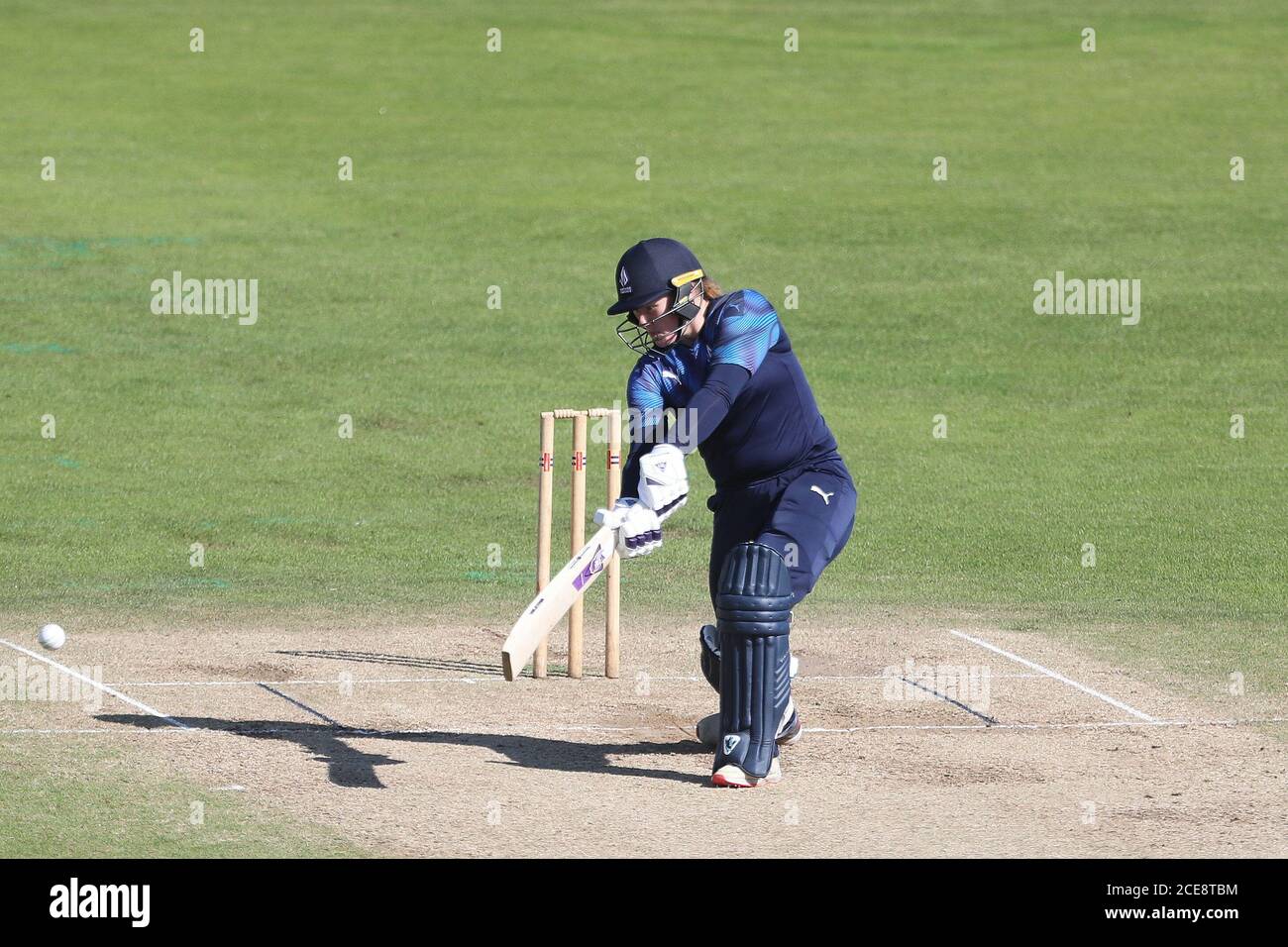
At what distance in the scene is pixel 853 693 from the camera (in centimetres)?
912

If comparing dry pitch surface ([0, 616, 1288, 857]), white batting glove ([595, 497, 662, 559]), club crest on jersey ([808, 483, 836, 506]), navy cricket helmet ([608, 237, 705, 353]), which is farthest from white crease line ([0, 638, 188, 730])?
club crest on jersey ([808, 483, 836, 506])

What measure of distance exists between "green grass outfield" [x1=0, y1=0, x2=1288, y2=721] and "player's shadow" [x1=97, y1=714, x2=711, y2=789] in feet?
9.08

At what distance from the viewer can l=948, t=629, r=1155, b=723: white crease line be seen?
→ 28.7ft

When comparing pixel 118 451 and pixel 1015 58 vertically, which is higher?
pixel 1015 58

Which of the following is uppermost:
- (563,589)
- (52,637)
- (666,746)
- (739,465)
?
(739,465)

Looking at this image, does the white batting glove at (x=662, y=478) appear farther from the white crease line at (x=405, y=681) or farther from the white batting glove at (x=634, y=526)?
the white crease line at (x=405, y=681)

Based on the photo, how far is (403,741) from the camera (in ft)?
26.9

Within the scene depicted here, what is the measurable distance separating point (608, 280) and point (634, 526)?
13752 mm

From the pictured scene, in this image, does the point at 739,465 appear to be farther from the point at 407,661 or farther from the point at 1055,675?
the point at 407,661

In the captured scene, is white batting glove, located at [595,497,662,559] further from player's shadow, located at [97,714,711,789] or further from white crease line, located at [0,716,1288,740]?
white crease line, located at [0,716,1288,740]

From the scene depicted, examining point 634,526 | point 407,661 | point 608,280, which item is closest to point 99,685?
point 407,661

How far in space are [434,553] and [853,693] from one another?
4.41 m
